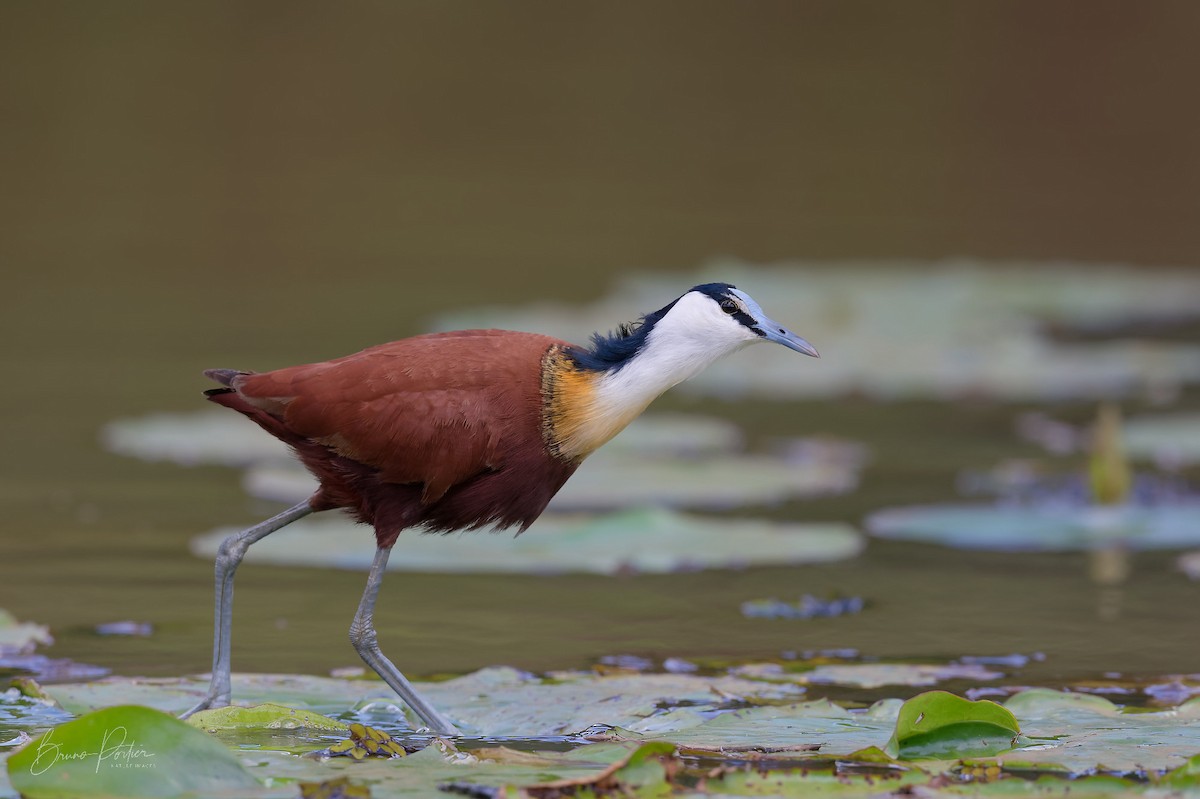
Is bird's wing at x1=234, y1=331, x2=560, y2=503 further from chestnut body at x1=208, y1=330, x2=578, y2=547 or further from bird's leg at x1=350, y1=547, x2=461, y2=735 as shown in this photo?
bird's leg at x1=350, y1=547, x2=461, y2=735

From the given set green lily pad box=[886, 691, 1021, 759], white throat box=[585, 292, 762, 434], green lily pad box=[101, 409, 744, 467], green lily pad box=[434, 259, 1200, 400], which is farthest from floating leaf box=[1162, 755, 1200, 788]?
green lily pad box=[434, 259, 1200, 400]

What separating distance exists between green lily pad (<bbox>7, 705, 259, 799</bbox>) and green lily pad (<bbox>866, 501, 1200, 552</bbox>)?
4619mm

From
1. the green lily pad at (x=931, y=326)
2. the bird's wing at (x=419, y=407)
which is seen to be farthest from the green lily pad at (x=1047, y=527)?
the green lily pad at (x=931, y=326)

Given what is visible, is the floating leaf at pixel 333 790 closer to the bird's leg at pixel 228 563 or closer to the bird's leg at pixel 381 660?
the bird's leg at pixel 381 660

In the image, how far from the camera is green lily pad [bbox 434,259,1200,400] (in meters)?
12.8

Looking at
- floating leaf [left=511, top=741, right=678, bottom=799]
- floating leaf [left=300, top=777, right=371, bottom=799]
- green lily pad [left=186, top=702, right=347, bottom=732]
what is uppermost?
green lily pad [left=186, top=702, right=347, bottom=732]

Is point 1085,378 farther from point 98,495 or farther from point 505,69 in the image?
point 505,69

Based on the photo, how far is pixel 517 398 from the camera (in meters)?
5.97

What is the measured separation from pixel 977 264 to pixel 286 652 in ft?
42.0

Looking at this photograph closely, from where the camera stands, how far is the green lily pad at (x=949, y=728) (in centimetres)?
515

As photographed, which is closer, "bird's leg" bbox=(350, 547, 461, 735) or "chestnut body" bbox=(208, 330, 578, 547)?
"bird's leg" bbox=(350, 547, 461, 735)

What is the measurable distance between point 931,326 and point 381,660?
29.8 feet

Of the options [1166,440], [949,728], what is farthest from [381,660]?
[1166,440]

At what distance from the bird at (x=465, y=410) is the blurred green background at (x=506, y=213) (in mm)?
913
